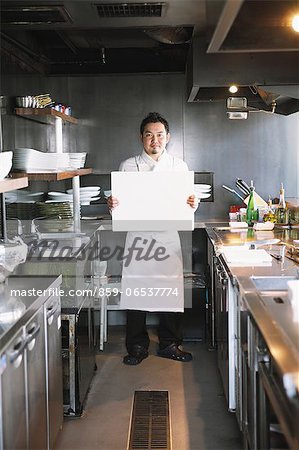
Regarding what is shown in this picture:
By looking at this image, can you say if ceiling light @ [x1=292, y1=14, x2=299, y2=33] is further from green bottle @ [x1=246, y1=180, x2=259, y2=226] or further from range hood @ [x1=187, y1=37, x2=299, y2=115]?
green bottle @ [x1=246, y1=180, x2=259, y2=226]

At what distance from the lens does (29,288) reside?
277cm

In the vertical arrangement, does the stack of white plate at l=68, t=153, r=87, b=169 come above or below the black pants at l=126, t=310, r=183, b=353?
above

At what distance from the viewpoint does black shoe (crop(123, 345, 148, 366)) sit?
14.8 feet

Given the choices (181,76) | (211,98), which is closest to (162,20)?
(211,98)

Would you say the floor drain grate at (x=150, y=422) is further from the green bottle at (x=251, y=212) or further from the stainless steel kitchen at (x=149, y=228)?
the green bottle at (x=251, y=212)

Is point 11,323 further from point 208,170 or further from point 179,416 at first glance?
point 208,170

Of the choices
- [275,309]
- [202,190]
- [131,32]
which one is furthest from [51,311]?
[131,32]

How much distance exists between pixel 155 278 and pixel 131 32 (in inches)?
83.6

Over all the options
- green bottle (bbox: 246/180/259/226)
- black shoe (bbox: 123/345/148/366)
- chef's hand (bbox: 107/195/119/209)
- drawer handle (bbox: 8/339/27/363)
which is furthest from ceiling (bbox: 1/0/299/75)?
black shoe (bbox: 123/345/148/366)

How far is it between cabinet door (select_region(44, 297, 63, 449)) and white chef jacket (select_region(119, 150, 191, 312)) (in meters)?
1.62

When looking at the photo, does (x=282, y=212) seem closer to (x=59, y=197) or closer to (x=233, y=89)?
(x=233, y=89)

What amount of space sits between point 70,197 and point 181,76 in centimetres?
150

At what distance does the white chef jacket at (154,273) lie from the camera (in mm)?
4621

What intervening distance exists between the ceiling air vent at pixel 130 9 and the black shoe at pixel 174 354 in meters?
2.34
